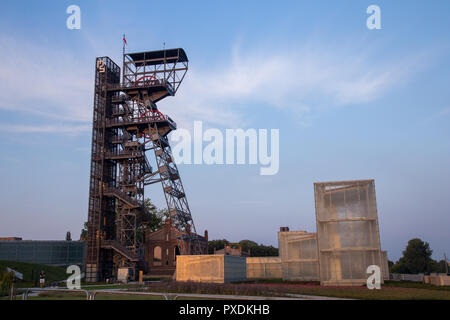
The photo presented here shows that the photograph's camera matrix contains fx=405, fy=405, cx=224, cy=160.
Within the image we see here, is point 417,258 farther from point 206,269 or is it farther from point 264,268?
point 206,269

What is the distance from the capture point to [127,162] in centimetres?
6206

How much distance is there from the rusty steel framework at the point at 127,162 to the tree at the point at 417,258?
4911cm

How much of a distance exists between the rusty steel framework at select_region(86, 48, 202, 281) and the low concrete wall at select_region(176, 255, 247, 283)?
16.5m

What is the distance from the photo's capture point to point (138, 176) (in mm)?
61812

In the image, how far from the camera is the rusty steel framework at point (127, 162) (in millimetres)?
58156

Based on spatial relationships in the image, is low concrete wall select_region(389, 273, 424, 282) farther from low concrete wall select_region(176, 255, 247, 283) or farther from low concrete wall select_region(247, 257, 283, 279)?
low concrete wall select_region(176, 255, 247, 283)

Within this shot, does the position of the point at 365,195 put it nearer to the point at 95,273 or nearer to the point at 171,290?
the point at 171,290

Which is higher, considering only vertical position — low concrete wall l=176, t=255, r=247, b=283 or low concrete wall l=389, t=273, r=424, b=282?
low concrete wall l=176, t=255, r=247, b=283

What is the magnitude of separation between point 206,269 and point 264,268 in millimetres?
23068

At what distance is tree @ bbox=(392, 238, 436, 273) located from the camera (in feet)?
274

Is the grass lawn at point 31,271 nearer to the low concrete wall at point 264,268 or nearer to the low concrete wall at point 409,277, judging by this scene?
the low concrete wall at point 264,268

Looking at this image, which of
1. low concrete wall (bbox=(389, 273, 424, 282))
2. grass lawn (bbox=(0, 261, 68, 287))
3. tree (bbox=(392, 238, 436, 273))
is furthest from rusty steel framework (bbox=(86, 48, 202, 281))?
tree (bbox=(392, 238, 436, 273))

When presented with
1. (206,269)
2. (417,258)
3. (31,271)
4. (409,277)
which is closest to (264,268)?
(409,277)
